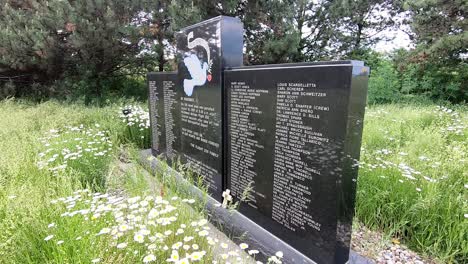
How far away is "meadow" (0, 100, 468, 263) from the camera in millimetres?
1870

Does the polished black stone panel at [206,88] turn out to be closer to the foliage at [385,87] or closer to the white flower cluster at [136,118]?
the white flower cluster at [136,118]

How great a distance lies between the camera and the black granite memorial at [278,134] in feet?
6.62

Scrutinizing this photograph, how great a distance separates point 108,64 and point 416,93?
39.1 ft

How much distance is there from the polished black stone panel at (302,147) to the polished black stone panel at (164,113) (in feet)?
5.20

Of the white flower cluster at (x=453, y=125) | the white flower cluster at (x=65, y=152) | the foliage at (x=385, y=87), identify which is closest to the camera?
the white flower cluster at (x=65, y=152)

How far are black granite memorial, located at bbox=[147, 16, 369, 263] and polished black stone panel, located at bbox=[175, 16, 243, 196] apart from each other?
1 cm

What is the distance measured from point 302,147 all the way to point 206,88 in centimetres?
156

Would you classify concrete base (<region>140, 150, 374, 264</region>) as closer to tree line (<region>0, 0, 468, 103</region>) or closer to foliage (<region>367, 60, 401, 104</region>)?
tree line (<region>0, 0, 468, 103</region>)

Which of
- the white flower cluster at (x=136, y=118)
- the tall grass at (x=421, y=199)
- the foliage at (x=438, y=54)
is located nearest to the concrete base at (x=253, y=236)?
the tall grass at (x=421, y=199)

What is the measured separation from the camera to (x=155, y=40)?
9.71 meters

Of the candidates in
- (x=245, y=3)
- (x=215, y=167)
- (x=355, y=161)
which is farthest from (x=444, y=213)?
(x=245, y=3)

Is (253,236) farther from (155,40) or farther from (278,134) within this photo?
(155,40)

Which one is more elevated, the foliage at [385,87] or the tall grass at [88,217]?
the foliage at [385,87]

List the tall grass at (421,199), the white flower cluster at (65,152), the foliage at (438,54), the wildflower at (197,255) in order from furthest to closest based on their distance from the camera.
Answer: the foliage at (438,54) < the white flower cluster at (65,152) < the tall grass at (421,199) < the wildflower at (197,255)
